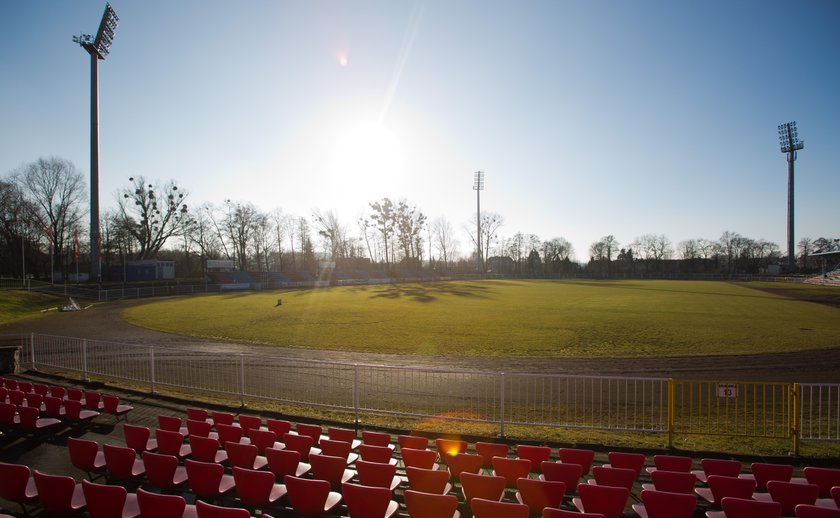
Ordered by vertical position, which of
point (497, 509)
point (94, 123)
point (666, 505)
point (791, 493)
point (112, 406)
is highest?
point (94, 123)

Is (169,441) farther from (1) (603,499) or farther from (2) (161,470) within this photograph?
(1) (603,499)

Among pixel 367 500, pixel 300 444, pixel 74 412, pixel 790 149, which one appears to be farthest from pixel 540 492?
pixel 790 149

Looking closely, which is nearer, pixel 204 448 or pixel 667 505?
pixel 667 505

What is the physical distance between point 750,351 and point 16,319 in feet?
154

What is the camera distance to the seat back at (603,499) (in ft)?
15.3

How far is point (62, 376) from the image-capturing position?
1391 cm

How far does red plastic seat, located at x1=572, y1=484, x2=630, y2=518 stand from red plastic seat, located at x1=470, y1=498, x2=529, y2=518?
44.9 inches

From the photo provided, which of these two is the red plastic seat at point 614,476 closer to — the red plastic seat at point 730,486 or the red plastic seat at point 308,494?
the red plastic seat at point 730,486

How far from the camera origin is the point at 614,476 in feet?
18.5

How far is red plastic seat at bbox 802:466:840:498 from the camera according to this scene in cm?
557

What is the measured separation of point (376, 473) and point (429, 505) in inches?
57.2

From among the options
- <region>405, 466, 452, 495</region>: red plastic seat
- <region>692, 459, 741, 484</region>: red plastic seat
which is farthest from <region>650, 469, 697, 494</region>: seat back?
<region>405, 466, 452, 495</region>: red plastic seat

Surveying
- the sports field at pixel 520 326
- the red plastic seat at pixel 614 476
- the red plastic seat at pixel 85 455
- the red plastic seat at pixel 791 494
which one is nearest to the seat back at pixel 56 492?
the red plastic seat at pixel 85 455

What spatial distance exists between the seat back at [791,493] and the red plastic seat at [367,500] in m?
4.65
